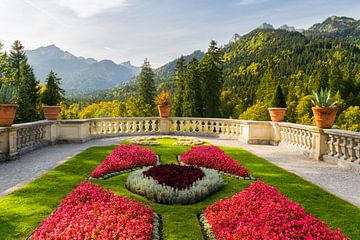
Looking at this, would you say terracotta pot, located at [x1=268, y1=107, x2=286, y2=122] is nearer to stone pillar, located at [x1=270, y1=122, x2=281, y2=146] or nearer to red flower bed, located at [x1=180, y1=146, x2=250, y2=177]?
stone pillar, located at [x1=270, y1=122, x2=281, y2=146]

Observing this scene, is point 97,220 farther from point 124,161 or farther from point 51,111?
point 51,111

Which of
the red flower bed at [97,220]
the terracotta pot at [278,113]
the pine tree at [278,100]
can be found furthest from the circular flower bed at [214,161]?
the pine tree at [278,100]

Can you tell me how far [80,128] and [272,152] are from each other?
9237 mm

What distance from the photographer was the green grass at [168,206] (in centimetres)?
489

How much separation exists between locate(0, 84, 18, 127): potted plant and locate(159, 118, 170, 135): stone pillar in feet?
30.8

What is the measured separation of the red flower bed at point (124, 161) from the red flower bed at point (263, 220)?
3893mm

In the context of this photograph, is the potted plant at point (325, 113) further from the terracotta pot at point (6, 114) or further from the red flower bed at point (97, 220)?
the terracotta pot at point (6, 114)

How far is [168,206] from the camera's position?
19.5ft

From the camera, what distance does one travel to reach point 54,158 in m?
11.1

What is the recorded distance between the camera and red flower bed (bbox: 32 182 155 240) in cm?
412

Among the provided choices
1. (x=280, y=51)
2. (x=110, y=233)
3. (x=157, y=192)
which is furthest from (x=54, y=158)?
(x=280, y=51)

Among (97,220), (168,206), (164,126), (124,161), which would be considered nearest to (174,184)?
(168,206)

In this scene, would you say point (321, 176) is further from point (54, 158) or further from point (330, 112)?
point (54, 158)

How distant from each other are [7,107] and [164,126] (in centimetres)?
990
